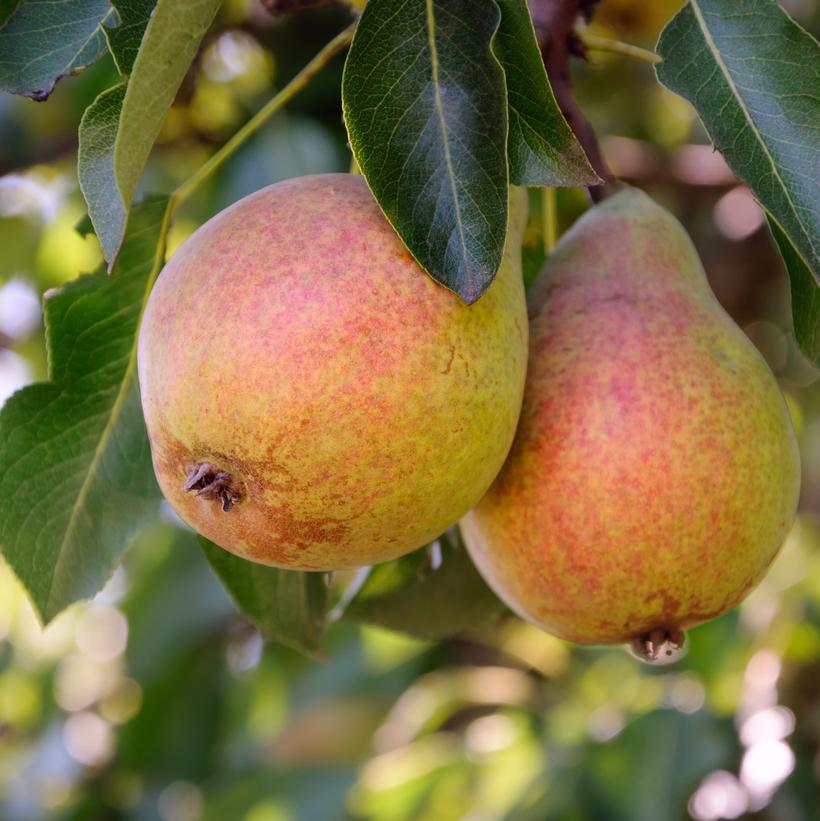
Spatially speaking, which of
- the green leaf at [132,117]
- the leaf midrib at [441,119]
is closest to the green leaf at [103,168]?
the green leaf at [132,117]

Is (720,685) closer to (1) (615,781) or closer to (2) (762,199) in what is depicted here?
(1) (615,781)

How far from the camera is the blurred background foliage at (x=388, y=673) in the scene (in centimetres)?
205

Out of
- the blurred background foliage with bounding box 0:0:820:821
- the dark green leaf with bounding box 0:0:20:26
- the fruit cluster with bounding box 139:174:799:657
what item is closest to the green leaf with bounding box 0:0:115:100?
the dark green leaf with bounding box 0:0:20:26

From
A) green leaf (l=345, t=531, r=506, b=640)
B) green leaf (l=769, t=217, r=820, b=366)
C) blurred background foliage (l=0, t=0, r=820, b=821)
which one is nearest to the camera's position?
green leaf (l=769, t=217, r=820, b=366)

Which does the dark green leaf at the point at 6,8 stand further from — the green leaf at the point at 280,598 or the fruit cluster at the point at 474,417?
the green leaf at the point at 280,598

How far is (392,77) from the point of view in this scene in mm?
922

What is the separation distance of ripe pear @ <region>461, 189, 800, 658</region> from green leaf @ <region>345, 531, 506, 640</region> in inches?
9.1

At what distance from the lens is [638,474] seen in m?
0.95

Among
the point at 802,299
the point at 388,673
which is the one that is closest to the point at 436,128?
the point at 802,299

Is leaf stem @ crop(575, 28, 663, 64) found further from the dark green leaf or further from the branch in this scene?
the dark green leaf

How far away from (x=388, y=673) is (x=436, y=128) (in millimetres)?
1865

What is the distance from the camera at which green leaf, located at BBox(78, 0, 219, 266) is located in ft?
2.68

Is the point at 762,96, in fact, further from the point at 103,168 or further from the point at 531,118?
the point at 103,168

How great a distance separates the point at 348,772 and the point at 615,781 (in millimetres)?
638
